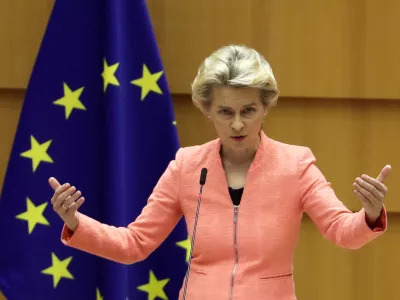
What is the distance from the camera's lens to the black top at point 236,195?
1682 millimetres

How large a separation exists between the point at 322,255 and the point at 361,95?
0.52 meters

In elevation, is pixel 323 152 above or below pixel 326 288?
above

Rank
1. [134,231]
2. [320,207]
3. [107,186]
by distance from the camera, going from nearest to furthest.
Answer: [320,207] → [134,231] → [107,186]

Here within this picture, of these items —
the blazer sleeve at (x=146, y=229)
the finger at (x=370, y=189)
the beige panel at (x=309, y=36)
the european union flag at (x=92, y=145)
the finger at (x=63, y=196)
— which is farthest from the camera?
the beige panel at (x=309, y=36)

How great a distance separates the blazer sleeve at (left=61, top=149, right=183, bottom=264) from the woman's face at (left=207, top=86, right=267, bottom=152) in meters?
0.16

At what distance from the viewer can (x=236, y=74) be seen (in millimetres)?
1662

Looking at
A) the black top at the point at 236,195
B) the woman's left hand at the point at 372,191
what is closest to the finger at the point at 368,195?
the woman's left hand at the point at 372,191

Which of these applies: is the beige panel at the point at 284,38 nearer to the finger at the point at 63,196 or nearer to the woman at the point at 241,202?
the woman at the point at 241,202

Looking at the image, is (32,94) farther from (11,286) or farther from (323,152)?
(323,152)

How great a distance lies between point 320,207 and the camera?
1640mm

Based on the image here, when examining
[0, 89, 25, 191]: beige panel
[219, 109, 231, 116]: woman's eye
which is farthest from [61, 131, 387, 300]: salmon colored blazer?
[0, 89, 25, 191]: beige panel

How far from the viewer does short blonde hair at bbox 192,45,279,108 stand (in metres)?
1.65

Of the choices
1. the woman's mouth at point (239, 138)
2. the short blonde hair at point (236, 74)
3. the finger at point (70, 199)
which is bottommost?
the finger at point (70, 199)

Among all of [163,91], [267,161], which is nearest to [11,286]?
[163,91]
